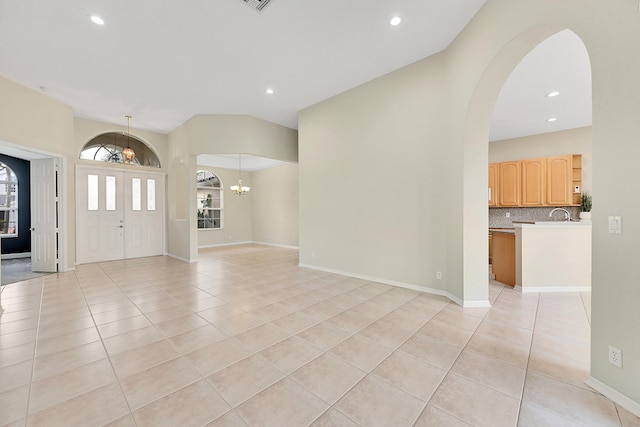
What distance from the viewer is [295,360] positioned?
205cm

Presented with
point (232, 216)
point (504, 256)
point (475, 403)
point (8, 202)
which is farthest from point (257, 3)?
point (8, 202)

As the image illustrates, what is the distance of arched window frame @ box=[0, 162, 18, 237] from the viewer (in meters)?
6.61

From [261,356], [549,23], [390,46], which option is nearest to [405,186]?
[390,46]

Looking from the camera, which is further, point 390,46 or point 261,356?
point 390,46

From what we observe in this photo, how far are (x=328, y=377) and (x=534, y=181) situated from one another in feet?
21.8

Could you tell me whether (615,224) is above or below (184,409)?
above

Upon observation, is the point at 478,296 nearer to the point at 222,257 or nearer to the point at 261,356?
the point at 261,356

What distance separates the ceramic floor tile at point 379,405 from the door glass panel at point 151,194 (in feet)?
23.8

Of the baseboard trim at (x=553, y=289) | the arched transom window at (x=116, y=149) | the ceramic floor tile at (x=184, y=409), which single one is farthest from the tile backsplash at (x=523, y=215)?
the arched transom window at (x=116, y=149)

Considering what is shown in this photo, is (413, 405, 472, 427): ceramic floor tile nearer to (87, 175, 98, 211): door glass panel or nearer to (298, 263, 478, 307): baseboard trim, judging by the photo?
(298, 263, 478, 307): baseboard trim

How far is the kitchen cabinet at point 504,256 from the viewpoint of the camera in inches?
161

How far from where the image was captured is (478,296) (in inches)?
124

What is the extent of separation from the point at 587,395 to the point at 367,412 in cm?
149

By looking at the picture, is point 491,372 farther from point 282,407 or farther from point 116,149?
point 116,149
